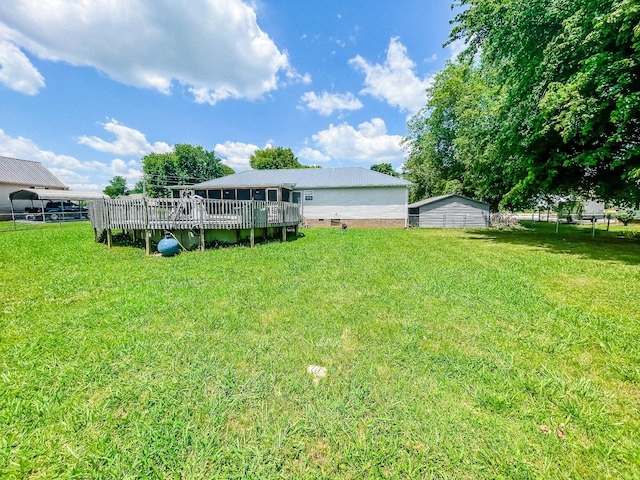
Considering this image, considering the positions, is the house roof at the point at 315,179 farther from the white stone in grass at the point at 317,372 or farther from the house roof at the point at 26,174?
the house roof at the point at 26,174

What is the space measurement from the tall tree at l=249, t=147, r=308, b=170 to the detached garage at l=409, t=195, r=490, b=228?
1340 inches

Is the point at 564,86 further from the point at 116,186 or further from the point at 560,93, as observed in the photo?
the point at 116,186

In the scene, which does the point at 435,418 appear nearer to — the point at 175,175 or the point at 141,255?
the point at 141,255

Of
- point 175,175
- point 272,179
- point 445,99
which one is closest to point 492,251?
point 272,179

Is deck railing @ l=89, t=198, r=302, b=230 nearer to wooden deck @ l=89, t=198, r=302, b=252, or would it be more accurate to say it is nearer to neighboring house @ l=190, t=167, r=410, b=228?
wooden deck @ l=89, t=198, r=302, b=252

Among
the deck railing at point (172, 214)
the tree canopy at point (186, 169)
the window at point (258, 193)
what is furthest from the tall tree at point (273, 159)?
the deck railing at point (172, 214)

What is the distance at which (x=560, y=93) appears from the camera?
28.8 ft

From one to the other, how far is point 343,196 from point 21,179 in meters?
34.5

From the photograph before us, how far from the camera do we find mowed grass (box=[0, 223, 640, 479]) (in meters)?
1.84

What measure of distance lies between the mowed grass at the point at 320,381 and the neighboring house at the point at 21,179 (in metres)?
31.0

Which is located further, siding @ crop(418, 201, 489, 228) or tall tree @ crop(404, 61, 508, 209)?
siding @ crop(418, 201, 489, 228)

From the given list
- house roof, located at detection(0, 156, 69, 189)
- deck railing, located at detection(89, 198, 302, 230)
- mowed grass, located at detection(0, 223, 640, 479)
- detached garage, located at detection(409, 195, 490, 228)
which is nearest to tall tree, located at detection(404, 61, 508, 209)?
detached garage, located at detection(409, 195, 490, 228)

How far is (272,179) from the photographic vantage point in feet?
74.4

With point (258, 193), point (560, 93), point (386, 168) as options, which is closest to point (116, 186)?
point (386, 168)
